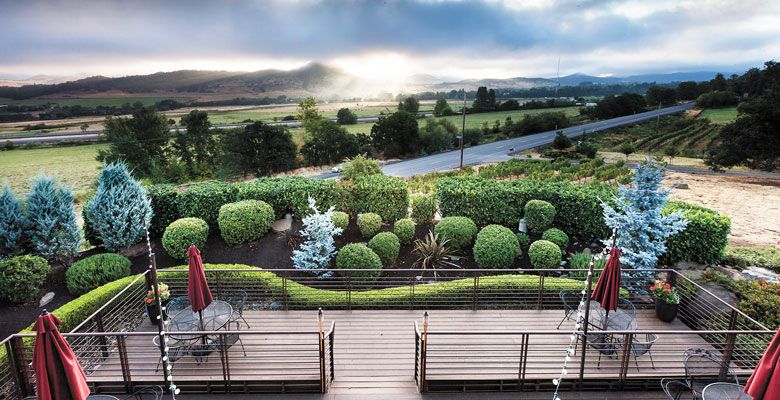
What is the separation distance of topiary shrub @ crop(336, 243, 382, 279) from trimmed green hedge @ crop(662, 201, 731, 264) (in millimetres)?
8441

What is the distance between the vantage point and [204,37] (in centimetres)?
2475

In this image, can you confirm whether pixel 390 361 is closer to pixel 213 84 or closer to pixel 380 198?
pixel 380 198

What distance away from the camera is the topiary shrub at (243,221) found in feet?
39.3

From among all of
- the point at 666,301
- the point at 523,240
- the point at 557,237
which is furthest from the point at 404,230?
the point at 666,301

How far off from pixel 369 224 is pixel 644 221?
768cm

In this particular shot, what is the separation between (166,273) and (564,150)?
47664mm

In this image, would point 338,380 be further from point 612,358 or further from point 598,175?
point 598,175

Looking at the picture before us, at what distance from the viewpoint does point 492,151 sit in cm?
5269

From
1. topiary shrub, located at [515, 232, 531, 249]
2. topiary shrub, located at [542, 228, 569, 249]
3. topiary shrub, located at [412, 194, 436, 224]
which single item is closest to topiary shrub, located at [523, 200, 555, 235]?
topiary shrub, located at [542, 228, 569, 249]

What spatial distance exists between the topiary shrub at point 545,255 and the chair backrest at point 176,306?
901cm

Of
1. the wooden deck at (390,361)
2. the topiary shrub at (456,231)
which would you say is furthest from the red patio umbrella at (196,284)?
the topiary shrub at (456,231)

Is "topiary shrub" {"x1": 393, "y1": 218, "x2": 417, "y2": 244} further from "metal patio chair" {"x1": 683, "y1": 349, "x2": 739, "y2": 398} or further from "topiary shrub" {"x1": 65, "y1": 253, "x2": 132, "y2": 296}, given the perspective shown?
"topiary shrub" {"x1": 65, "y1": 253, "x2": 132, "y2": 296}

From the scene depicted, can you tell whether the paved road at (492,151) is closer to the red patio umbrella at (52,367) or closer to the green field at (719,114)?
the green field at (719,114)

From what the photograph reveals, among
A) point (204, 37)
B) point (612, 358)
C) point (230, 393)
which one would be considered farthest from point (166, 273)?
point (204, 37)
